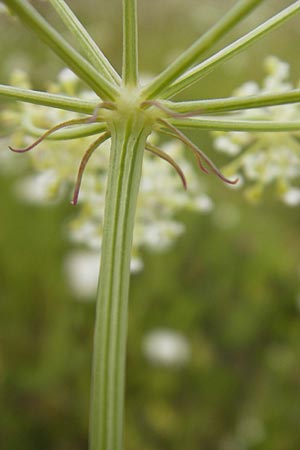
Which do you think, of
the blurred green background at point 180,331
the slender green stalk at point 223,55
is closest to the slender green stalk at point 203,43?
the slender green stalk at point 223,55

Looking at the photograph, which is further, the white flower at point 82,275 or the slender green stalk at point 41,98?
the white flower at point 82,275

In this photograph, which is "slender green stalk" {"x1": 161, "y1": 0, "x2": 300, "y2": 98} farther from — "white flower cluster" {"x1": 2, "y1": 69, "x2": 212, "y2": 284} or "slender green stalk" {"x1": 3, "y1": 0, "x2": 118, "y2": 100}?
"white flower cluster" {"x1": 2, "y1": 69, "x2": 212, "y2": 284}

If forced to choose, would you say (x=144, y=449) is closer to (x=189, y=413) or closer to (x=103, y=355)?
(x=189, y=413)

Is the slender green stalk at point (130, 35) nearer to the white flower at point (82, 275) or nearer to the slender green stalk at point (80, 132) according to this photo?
the slender green stalk at point (80, 132)

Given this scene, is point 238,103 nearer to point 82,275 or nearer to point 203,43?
point 203,43

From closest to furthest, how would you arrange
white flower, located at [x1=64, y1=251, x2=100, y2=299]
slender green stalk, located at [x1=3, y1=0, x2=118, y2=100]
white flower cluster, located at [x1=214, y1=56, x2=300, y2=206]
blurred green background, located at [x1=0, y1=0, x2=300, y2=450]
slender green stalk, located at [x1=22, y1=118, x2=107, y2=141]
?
slender green stalk, located at [x1=3, y1=0, x2=118, y2=100], slender green stalk, located at [x1=22, y1=118, x2=107, y2=141], white flower cluster, located at [x1=214, y1=56, x2=300, y2=206], blurred green background, located at [x1=0, y1=0, x2=300, y2=450], white flower, located at [x1=64, y1=251, x2=100, y2=299]

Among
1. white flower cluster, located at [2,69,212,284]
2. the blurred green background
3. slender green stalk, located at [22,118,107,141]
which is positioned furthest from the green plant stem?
the blurred green background

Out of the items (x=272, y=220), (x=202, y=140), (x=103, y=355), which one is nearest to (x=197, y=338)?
(x=272, y=220)

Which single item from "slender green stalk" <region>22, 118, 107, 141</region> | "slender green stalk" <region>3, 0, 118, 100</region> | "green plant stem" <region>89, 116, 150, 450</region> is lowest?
"green plant stem" <region>89, 116, 150, 450</region>
